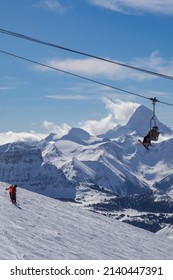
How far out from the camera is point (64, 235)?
38531 mm

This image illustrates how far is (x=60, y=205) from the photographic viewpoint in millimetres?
55375

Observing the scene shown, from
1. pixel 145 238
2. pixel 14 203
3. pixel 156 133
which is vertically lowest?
pixel 145 238

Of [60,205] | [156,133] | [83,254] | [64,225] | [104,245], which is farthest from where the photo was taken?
[60,205]

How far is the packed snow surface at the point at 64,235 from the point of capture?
103ft

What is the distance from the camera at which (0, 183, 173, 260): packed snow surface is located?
31531 millimetres

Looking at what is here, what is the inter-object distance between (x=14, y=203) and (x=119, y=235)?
10.3m

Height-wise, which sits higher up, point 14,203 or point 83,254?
point 14,203

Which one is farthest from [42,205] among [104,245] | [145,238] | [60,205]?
[104,245]
